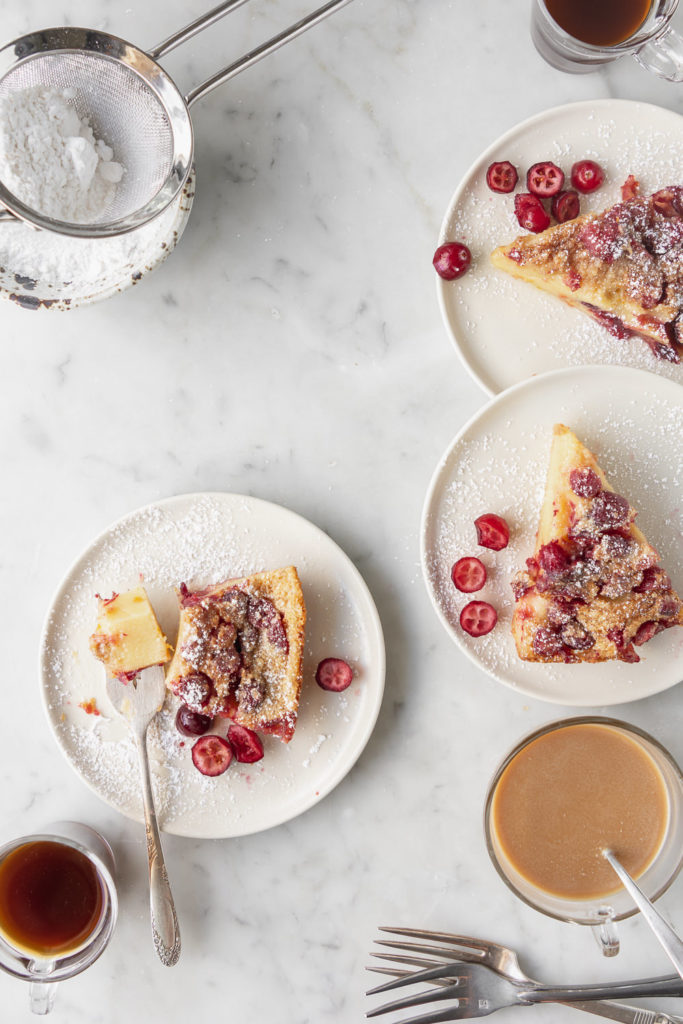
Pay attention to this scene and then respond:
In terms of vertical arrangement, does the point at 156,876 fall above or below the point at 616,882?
above

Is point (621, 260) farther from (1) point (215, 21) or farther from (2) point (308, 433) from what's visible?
(1) point (215, 21)

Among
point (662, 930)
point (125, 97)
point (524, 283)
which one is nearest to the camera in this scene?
point (662, 930)

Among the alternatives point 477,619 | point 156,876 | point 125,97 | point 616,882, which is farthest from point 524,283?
point 156,876

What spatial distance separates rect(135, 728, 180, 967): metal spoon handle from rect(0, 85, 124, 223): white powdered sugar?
1535mm

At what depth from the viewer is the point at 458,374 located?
2.53m

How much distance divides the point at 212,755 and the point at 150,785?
0.65 ft

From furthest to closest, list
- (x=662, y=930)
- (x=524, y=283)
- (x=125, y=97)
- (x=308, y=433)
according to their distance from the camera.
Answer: (x=308, y=433)
(x=524, y=283)
(x=125, y=97)
(x=662, y=930)

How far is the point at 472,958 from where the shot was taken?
2.51 metres

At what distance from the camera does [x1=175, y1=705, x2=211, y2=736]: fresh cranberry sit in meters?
2.39

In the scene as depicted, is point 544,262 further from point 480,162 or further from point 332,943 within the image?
point 332,943

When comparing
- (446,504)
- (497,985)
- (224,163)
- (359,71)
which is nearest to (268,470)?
(446,504)

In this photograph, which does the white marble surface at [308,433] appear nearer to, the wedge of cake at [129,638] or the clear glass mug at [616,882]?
the clear glass mug at [616,882]

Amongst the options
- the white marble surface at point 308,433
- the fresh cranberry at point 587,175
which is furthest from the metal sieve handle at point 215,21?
the fresh cranberry at point 587,175

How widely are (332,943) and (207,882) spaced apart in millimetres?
451
